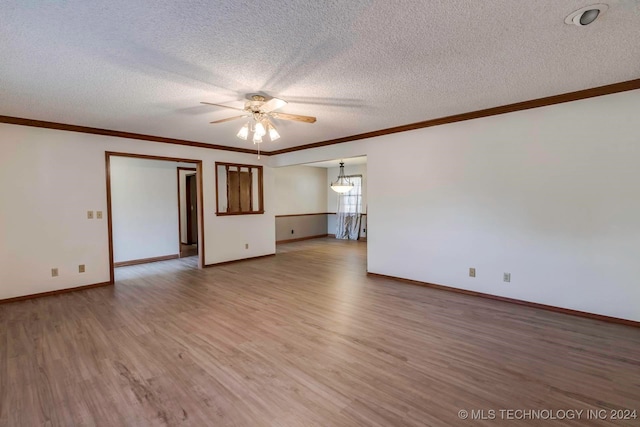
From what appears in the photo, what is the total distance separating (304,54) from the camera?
2297mm

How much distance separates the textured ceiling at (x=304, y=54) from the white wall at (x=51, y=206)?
60 cm

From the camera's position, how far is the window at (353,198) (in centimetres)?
954

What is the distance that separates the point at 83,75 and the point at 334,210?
8287mm

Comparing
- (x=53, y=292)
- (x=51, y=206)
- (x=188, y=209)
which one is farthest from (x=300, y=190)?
(x=53, y=292)

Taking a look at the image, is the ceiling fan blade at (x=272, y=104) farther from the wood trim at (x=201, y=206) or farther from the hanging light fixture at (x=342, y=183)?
the hanging light fixture at (x=342, y=183)

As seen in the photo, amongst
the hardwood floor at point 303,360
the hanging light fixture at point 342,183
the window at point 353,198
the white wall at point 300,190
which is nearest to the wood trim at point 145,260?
the hardwood floor at point 303,360

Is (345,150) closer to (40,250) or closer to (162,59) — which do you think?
(162,59)

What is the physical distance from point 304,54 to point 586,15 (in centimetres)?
182

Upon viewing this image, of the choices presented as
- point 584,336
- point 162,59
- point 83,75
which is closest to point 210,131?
point 83,75

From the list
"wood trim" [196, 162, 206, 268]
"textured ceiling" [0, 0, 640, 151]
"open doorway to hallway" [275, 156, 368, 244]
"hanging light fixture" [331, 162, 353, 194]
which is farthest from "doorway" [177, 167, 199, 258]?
"textured ceiling" [0, 0, 640, 151]

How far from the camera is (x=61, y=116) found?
385cm

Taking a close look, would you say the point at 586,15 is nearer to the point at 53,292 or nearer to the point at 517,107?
the point at 517,107

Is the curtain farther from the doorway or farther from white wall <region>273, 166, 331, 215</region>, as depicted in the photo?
the doorway

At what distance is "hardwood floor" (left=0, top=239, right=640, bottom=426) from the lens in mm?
1871
